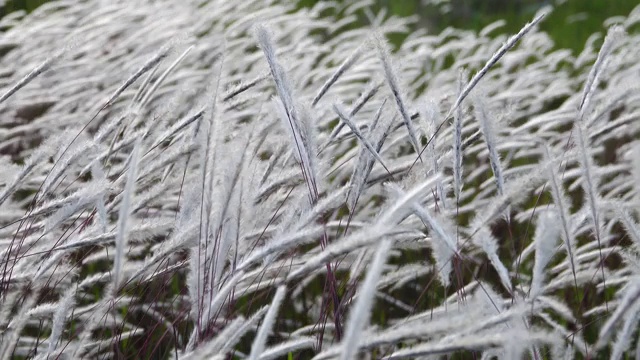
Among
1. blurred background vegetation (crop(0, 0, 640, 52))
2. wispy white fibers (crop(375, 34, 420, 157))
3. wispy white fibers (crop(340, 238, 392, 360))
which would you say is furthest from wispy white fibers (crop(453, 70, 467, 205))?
blurred background vegetation (crop(0, 0, 640, 52))

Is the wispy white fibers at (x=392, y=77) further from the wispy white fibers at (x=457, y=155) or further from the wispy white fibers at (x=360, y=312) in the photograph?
the wispy white fibers at (x=360, y=312)

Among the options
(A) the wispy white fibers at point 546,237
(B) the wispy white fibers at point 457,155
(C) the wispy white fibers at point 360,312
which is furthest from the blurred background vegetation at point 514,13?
(C) the wispy white fibers at point 360,312

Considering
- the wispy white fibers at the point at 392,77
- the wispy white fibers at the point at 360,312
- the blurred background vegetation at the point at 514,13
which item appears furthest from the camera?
the blurred background vegetation at the point at 514,13

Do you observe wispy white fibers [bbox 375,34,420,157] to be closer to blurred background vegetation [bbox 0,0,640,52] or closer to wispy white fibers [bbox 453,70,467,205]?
wispy white fibers [bbox 453,70,467,205]

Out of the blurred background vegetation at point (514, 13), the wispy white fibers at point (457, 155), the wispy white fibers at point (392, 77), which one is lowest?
the blurred background vegetation at point (514, 13)

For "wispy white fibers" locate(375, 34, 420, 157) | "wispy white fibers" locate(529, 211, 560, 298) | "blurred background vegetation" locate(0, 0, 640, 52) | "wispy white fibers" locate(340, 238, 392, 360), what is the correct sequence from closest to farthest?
"wispy white fibers" locate(340, 238, 392, 360) < "wispy white fibers" locate(529, 211, 560, 298) < "wispy white fibers" locate(375, 34, 420, 157) < "blurred background vegetation" locate(0, 0, 640, 52)

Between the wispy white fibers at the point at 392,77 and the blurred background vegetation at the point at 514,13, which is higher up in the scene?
the wispy white fibers at the point at 392,77

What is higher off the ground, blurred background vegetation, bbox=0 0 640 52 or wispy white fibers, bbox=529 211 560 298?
wispy white fibers, bbox=529 211 560 298

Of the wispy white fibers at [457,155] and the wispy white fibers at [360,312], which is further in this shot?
the wispy white fibers at [457,155]
